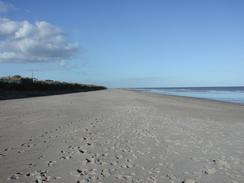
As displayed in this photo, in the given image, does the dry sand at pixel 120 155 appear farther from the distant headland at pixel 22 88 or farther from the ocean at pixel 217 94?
the distant headland at pixel 22 88

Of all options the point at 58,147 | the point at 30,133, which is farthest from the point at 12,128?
the point at 58,147

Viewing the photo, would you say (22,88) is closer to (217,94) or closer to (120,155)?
(120,155)

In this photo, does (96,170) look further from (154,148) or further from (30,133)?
(30,133)

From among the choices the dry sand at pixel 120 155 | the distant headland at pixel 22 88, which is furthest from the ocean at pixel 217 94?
the distant headland at pixel 22 88

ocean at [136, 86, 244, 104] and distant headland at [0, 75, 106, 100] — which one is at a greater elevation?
distant headland at [0, 75, 106, 100]

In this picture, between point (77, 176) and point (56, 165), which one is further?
point (56, 165)

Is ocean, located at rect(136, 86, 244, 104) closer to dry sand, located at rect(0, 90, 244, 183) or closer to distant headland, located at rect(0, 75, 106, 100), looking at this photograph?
dry sand, located at rect(0, 90, 244, 183)

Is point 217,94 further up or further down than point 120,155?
further down

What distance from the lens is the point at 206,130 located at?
8289 millimetres

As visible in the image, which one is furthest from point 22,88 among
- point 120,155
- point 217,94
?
point 217,94

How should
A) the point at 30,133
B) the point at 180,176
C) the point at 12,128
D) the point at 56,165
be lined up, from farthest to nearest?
the point at 12,128, the point at 30,133, the point at 56,165, the point at 180,176

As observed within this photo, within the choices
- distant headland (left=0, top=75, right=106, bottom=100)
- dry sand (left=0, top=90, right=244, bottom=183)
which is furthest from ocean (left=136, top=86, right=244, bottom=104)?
distant headland (left=0, top=75, right=106, bottom=100)

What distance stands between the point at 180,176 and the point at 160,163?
655mm

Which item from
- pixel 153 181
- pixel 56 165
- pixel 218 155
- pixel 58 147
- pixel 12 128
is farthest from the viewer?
pixel 12 128
